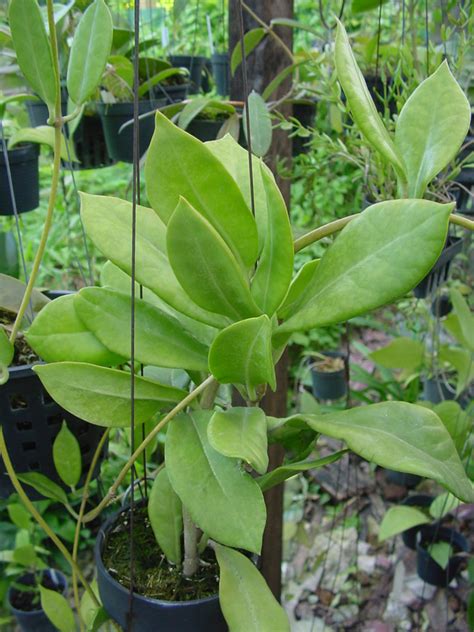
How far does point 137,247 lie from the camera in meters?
0.54

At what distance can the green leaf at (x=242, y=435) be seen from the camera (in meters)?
0.45

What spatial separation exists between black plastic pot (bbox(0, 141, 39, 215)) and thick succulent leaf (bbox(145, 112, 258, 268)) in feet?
1.98

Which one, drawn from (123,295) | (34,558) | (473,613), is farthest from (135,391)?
(34,558)

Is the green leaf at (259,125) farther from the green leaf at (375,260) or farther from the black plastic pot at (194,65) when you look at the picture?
the black plastic pot at (194,65)

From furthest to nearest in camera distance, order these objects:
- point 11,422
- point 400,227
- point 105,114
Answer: point 105,114
point 11,422
point 400,227

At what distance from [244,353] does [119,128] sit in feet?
2.65

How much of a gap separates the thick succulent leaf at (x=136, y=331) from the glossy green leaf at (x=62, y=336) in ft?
0.06

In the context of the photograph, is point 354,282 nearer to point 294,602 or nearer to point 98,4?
point 98,4

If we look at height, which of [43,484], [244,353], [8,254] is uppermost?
[244,353]

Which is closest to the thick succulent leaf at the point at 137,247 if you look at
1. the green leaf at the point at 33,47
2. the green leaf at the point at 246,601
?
the green leaf at the point at 33,47

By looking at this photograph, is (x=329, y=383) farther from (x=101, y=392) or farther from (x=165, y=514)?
(x=101, y=392)

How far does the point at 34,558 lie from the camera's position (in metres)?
1.54

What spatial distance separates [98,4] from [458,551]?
5.20 ft

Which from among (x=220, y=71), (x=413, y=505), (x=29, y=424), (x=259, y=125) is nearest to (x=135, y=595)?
(x=29, y=424)
